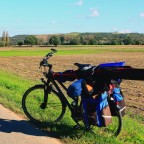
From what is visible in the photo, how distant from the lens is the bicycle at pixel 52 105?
21.2 ft

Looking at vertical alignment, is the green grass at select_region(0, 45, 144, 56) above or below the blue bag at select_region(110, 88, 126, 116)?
below

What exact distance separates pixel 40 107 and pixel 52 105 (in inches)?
12.9

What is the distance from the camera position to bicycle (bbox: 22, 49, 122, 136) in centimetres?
645

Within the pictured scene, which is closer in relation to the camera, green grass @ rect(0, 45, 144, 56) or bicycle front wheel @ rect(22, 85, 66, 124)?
bicycle front wheel @ rect(22, 85, 66, 124)

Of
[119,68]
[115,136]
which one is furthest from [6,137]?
[119,68]

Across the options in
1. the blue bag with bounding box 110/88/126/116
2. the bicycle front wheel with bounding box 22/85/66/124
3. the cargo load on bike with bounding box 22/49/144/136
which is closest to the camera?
the cargo load on bike with bounding box 22/49/144/136

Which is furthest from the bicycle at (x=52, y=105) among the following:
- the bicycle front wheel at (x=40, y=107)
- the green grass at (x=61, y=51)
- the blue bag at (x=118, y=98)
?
the green grass at (x=61, y=51)

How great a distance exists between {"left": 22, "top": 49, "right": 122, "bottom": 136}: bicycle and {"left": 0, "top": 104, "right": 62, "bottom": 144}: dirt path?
348 millimetres

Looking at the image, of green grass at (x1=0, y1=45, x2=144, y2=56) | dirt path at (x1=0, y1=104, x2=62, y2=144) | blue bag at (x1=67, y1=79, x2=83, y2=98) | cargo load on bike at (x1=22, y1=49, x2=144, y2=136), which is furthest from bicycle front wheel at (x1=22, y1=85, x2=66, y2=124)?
green grass at (x1=0, y1=45, x2=144, y2=56)

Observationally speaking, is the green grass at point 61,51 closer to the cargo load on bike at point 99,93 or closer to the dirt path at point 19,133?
the dirt path at point 19,133

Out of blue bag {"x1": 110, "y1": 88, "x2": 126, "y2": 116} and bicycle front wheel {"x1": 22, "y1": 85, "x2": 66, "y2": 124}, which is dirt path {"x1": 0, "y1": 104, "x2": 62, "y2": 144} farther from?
blue bag {"x1": 110, "y1": 88, "x2": 126, "y2": 116}

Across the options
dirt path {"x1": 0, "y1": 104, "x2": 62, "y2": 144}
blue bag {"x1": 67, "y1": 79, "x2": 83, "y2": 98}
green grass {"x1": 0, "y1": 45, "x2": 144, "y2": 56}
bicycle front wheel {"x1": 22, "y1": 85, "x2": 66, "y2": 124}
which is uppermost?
blue bag {"x1": 67, "y1": 79, "x2": 83, "y2": 98}

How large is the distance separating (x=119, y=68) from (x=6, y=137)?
7.55 ft

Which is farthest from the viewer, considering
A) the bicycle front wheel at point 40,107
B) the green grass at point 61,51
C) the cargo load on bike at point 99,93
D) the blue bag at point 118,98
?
the green grass at point 61,51
